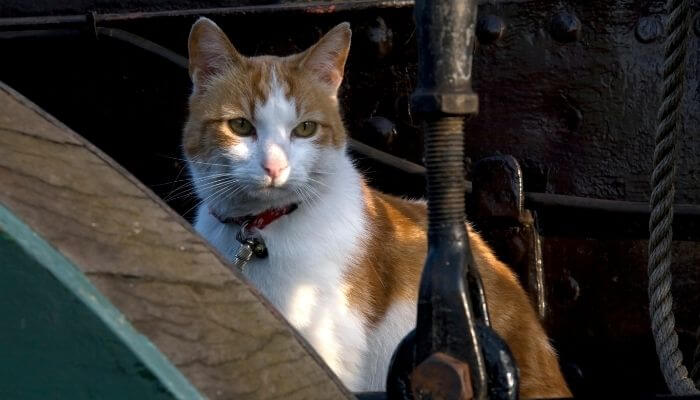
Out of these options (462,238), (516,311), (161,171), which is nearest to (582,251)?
(516,311)

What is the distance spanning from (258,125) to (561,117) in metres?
0.82

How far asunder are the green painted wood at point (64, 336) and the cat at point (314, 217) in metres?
1.56

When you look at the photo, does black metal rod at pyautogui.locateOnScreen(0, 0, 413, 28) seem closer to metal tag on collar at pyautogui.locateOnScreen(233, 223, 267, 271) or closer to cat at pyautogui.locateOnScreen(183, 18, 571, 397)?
cat at pyautogui.locateOnScreen(183, 18, 571, 397)

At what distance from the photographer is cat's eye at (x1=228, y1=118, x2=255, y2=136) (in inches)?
98.6

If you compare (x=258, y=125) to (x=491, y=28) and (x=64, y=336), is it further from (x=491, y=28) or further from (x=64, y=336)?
(x=64, y=336)

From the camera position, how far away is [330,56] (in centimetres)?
240

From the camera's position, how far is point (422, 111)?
3.10ft

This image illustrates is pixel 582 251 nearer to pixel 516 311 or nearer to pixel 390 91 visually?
pixel 516 311

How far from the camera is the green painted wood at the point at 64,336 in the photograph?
0.73 meters

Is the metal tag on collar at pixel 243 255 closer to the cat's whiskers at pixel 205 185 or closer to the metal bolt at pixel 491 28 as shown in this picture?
the cat's whiskers at pixel 205 185

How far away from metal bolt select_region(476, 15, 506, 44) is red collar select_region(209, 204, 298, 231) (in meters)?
0.69

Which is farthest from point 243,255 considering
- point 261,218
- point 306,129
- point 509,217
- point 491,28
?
point 491,28

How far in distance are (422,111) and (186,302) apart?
33 cm

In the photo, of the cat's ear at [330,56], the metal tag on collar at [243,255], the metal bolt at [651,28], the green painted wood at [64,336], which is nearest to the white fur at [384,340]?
the metal tag on collar at [243,255]
